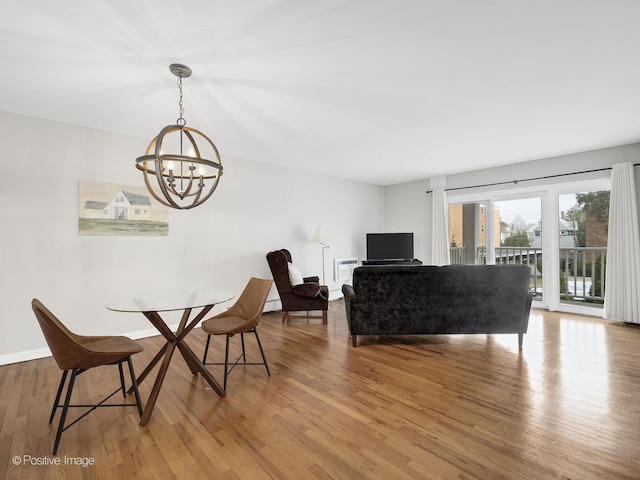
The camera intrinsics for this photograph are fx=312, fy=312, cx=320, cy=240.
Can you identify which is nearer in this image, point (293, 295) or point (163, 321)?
point (163, 321)

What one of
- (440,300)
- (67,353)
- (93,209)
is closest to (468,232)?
(440,300)

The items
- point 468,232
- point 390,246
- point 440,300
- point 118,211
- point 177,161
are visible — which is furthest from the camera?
point 390,246

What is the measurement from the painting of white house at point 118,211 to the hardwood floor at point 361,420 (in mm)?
1490

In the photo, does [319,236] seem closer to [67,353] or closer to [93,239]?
[93,239]

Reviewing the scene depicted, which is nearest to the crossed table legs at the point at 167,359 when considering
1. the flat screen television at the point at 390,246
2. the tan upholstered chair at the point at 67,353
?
the tan upholstered chair at the point at 67,353

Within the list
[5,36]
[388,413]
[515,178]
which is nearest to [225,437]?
[388,413]

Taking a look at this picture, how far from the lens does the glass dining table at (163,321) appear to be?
2.13 m

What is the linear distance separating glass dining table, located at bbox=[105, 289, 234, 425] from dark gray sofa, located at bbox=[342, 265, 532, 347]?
1513mm

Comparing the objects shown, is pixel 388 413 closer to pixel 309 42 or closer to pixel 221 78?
pixel 309 42

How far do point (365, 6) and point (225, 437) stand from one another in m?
2.63

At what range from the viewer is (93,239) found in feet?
11.6

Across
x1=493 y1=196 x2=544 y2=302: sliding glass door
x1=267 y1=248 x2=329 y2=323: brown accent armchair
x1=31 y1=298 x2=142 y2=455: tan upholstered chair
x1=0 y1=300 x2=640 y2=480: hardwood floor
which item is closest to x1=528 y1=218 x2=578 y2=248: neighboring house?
x1=493 y1=196 x2=544 y2=302: sliding glass door

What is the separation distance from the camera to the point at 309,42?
208cm

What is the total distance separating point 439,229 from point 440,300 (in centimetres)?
315
